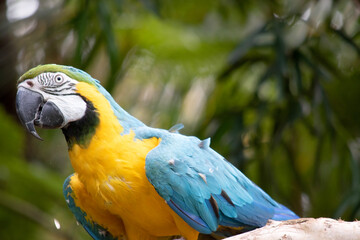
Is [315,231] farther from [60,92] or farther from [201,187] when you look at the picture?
[60,92]

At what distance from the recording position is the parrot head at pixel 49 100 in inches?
51.9

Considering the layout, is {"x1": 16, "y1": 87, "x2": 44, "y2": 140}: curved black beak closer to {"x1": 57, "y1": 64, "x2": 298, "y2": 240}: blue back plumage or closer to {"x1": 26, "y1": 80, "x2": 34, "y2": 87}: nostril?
{"x1": 26, "y1": 80, "x2": 34, "y2": 87}: nostril

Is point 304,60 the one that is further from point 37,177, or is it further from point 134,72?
point 37,177

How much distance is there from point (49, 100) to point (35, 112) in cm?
5

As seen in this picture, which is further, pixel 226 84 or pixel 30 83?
pixel 226 84

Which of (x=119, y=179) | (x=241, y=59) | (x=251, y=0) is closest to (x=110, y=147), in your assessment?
(x=119, y=179)

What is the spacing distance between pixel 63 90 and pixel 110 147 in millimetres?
192

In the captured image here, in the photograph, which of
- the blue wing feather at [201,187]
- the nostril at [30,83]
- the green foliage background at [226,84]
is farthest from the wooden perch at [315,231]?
the green foliage background at [226,84]

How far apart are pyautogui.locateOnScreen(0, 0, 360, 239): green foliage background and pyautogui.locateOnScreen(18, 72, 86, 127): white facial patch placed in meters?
0.87

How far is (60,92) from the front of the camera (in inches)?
52.7

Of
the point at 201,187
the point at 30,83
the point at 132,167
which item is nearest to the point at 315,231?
the point at 201,187

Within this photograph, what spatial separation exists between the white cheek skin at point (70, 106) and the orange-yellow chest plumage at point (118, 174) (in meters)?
0.03

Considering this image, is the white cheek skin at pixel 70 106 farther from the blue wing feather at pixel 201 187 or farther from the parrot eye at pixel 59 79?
the blue wing feather at pixel 201 187

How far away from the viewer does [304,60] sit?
237 cm
